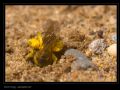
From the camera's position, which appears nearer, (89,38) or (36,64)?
(36,64)

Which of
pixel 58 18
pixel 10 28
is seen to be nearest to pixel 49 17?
pixel 58 18

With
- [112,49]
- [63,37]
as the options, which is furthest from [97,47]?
[63,37]

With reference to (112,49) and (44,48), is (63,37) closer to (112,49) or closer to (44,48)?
(44,48)

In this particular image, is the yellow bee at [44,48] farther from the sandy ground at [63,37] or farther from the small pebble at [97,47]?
the small pebble at [97,47]

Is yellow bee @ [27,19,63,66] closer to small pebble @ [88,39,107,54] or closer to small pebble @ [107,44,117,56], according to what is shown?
small pebble @ [88,39,107,54]

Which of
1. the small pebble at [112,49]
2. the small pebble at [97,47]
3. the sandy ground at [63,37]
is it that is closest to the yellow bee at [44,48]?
the sandy ground at [63,37]

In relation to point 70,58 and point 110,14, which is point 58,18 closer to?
point 110,14

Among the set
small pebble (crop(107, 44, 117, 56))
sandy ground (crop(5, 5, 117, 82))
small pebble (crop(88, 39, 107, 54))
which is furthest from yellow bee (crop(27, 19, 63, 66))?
small pebble (crop(107, 44, 117, 56))
